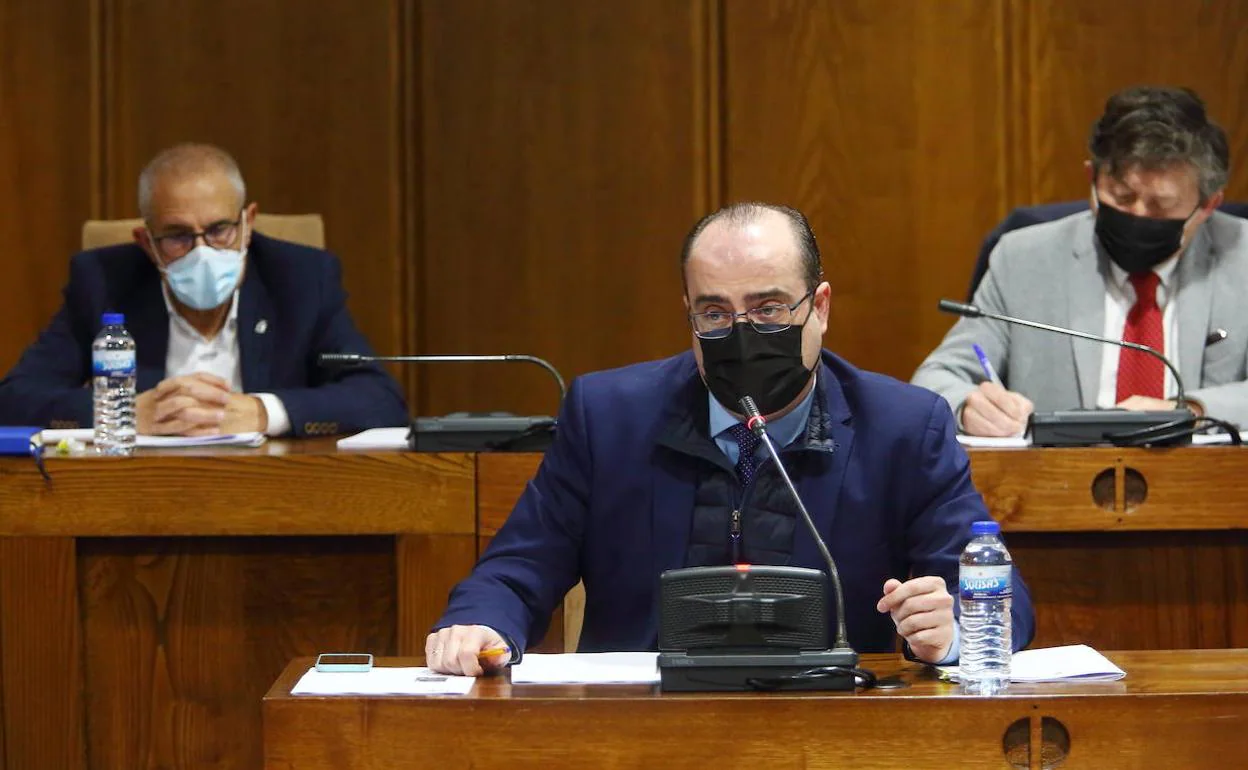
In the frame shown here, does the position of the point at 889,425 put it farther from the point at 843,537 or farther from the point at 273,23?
the point at 273,23

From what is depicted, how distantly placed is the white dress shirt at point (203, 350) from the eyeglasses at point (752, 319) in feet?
6.82

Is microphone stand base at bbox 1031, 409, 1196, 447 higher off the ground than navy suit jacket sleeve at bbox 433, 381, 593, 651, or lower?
higher

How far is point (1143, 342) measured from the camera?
367 cm

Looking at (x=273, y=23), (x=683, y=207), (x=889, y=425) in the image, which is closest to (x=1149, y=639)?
(x=889, y=425)

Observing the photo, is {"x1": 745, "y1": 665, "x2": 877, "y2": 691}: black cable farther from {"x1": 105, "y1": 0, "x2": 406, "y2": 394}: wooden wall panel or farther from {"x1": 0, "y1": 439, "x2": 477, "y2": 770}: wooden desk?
{"x1": 105, "y1": 0, "x2": 406, "y2": 394}: wooden wall panel

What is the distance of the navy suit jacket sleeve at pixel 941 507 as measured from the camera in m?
2.16

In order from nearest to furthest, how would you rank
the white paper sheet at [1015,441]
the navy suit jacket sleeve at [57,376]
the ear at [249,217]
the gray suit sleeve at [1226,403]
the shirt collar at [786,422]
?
the shirt collar at [786,422]
the white paper sheet at [1015,441]
the gray suit sleeve at [1226,403]
the navy suit jacket sleeve at [57,376]
the ear at [249,217]

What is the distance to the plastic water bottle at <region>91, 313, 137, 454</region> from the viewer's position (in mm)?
3164

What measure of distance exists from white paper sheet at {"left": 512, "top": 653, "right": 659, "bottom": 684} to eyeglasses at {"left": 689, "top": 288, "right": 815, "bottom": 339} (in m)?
0.44

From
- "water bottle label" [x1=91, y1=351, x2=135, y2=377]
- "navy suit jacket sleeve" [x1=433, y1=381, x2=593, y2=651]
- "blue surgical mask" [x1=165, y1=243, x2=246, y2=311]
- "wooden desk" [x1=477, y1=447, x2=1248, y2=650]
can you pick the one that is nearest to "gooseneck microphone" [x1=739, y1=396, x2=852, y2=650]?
"navy suit jacket sleeve" [x1=433, y1=381, x2=593, y2=651]

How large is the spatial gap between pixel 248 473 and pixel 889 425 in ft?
3.95

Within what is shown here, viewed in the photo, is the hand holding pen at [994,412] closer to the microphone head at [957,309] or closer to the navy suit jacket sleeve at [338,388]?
the microphone head at [957,309]

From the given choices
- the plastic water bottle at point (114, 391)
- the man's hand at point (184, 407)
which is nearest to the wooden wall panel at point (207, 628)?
the plastic water bottle at point (114, 391)

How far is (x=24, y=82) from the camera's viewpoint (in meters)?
5.09
